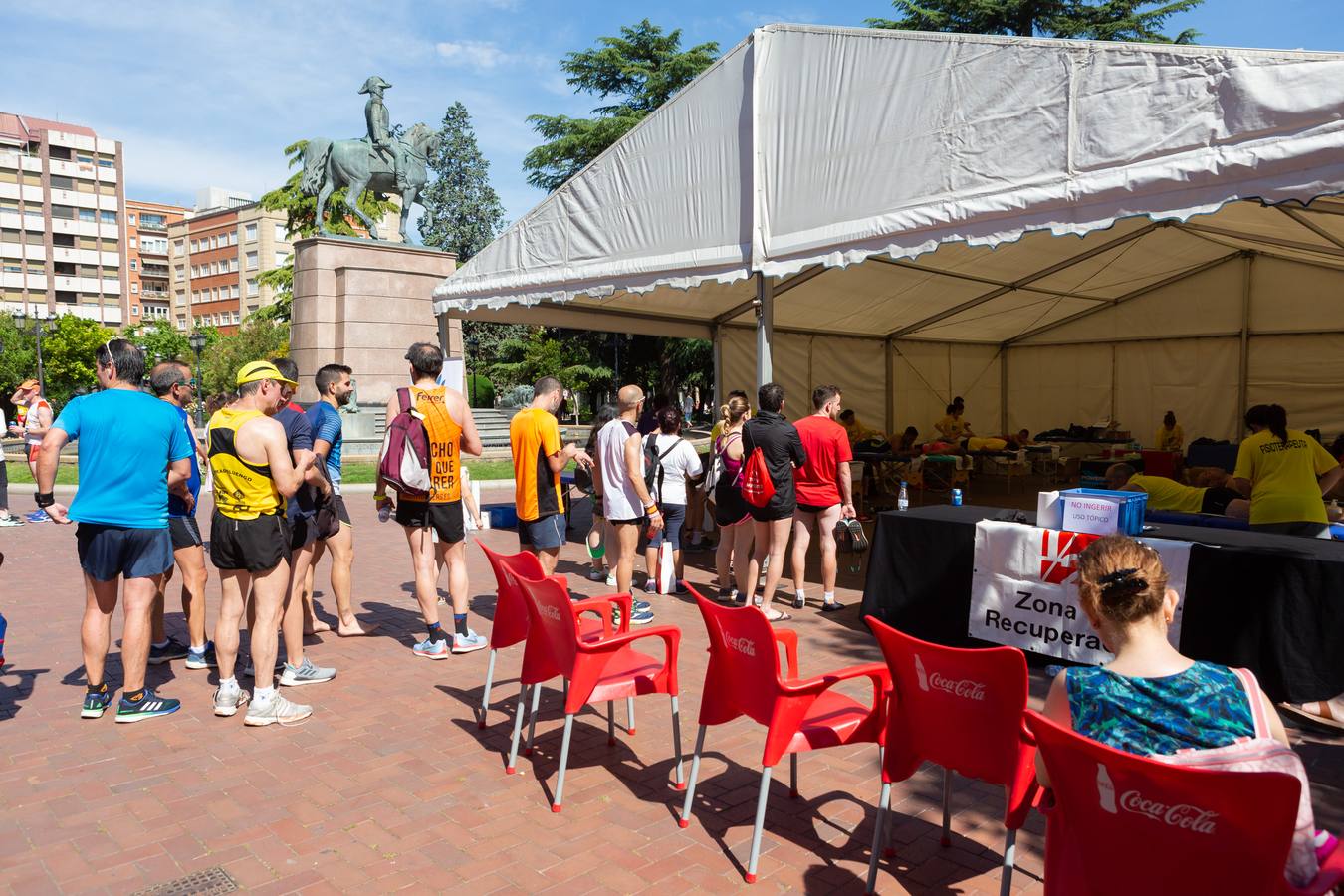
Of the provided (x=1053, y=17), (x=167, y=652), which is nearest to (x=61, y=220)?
(x=1053, y=17)

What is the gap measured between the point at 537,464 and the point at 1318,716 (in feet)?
15.1

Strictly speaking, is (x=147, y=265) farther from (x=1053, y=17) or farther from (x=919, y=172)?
(x=919, y=172)

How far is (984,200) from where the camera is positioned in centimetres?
606

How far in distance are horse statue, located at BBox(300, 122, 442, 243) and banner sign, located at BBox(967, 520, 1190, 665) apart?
57.0ft

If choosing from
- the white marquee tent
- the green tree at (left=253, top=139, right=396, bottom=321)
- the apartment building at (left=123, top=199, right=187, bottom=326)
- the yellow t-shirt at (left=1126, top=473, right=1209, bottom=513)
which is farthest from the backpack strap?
the apartment building at (left=123, top=199, right=187, bottom=326)

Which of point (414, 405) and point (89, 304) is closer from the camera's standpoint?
point (414, 405)

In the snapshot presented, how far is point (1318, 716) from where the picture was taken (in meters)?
4.51

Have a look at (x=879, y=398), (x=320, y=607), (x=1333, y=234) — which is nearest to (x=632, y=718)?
(x=320, y=607)

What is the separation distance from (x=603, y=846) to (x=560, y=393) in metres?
3.31

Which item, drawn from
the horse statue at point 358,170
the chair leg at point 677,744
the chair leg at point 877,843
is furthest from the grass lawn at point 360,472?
the chair leg at point 877,843

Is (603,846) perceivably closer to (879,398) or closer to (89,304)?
(879,398)

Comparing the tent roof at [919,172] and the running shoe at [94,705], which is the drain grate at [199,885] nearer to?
the running shoe at [94,705]

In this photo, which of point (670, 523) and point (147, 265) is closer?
point (670, 523)

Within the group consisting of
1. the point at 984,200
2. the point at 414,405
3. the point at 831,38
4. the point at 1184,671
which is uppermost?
the point at 831,38
